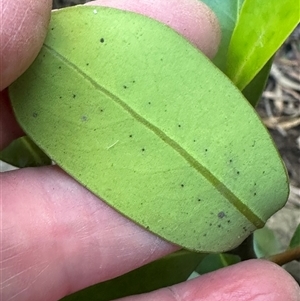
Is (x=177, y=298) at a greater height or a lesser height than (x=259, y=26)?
lesser

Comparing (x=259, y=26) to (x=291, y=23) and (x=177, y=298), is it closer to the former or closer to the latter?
(x=291, y=23)

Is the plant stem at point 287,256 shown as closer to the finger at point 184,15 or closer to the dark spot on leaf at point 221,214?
the dark spot on leaf at point 221,214

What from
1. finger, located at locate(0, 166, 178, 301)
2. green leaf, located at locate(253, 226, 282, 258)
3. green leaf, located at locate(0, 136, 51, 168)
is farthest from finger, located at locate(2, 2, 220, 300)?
green leaf, located at locate(253, 226, 282, 258)

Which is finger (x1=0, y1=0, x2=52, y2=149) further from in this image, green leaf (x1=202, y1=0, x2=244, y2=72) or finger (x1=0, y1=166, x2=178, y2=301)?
green leaf (x1=202, y1=0, x2=244, y2=72)

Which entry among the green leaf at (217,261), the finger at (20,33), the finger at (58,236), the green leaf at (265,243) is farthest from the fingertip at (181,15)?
the green leaf at (265,243)

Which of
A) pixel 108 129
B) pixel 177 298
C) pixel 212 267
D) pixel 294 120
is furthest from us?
pixel 294 120

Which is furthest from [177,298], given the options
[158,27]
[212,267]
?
[158,27]
